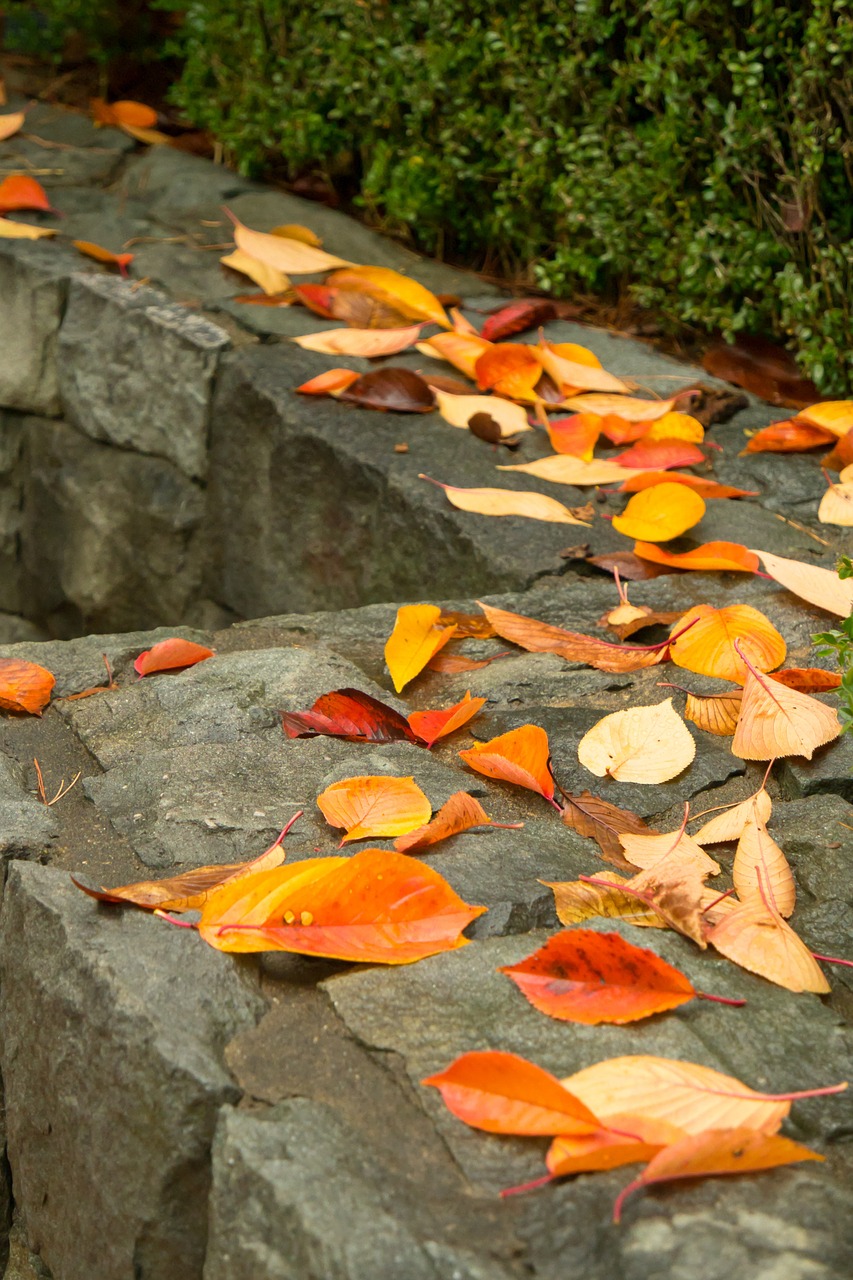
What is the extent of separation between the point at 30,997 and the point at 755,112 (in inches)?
83.9

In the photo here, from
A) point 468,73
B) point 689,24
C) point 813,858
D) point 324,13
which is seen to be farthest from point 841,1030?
point 324,13

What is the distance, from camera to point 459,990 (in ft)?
3.64

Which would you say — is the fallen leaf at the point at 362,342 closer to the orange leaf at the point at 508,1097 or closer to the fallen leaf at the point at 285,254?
the fallen leaf at the point at 285,254

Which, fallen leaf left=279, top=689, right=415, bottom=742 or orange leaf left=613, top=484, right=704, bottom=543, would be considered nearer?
fallen leaf left=279, top=689, right=415, bottom=742

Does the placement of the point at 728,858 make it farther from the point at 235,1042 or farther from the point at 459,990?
the point at 235,1042

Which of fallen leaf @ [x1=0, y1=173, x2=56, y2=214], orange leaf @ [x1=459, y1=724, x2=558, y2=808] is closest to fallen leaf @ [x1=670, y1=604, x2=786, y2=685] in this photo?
orange leaf @ [x1=459, y1=724, x2=558, y2=808]

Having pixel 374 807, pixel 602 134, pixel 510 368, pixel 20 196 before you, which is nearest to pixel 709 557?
pixel 510 368

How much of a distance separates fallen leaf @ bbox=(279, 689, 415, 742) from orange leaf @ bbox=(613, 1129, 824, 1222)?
2.46ft

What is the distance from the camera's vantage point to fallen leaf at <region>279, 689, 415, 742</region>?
157 centimetres

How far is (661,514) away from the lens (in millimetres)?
2094

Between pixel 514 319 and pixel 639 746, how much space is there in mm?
1540

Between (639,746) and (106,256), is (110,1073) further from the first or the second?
(106,256)

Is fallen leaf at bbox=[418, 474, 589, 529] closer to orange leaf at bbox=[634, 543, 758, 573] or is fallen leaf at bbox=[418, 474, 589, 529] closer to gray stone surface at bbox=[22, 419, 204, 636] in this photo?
orange leaf at bbox=[634, 543, 758, 573]

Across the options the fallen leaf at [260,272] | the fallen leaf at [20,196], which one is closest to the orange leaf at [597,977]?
the fallen leaf at [260,272]
